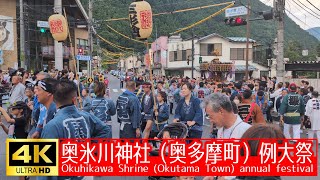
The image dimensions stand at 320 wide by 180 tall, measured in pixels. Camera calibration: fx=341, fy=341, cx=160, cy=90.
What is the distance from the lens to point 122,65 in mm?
92562

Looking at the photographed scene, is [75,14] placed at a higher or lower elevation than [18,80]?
higher

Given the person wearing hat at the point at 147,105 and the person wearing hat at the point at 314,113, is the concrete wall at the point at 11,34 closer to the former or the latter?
the person wearing hat at the point at 147,105

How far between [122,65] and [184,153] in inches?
3517

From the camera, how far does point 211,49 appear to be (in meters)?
41.8

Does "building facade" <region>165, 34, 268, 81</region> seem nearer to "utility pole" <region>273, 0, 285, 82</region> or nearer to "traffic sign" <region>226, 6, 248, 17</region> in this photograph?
"traffic sign" <region>226, 6, 248, 17</region>

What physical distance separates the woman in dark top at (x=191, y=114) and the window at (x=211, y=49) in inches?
1377

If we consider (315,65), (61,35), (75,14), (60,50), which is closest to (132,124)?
(61,35)

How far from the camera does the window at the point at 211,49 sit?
41281mm

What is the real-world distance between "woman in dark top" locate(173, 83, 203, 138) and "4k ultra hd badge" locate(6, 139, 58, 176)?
363cm

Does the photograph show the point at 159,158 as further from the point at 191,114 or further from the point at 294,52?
the point at 294,52

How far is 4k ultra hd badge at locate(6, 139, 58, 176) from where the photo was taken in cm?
333

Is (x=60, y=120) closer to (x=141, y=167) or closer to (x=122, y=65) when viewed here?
(x=141, y=167)
